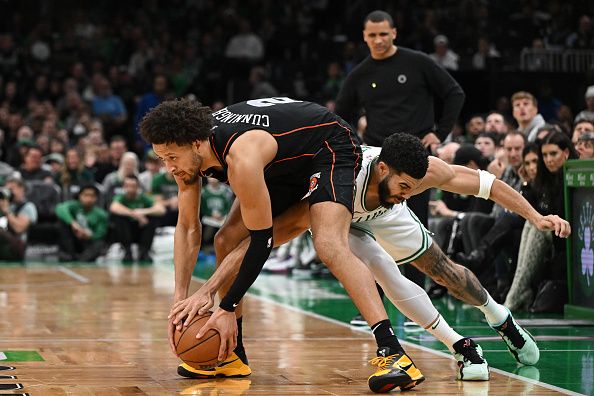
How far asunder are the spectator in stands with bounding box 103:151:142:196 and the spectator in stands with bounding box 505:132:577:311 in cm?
700

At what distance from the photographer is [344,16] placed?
1980cm

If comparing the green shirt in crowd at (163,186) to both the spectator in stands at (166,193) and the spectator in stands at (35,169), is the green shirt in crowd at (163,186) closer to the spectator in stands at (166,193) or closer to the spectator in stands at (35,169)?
the spectator in stands at (166,193)

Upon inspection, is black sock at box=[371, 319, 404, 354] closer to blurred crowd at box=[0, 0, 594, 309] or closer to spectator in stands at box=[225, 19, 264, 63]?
blurred crowd at box=[0, 0, 594, 309]

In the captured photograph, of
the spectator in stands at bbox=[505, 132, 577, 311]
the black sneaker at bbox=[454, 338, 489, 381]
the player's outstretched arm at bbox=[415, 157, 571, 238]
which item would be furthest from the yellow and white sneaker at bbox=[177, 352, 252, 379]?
the spectator in stands at bbox=[505, 132, 577, 311]

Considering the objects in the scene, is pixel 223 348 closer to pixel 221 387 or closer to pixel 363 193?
pixel 221 387

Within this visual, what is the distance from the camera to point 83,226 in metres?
13.7

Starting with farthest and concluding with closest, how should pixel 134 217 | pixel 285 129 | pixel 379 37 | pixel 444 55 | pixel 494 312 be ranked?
pixel 444 55, pixel 134 217, pixel 379 37, pixel 494 312, pixel 285 129

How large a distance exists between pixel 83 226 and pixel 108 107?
4282mm

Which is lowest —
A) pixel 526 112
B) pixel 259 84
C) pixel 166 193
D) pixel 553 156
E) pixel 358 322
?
pixel 358 322

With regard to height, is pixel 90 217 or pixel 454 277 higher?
pixel 454 277

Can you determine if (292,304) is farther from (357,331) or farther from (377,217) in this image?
(377,217)

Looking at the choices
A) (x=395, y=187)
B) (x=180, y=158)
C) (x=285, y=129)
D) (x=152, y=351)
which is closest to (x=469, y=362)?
(x=395, y=187)

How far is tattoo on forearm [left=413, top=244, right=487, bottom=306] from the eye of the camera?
5359 mm

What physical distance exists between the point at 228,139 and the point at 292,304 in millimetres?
4097
